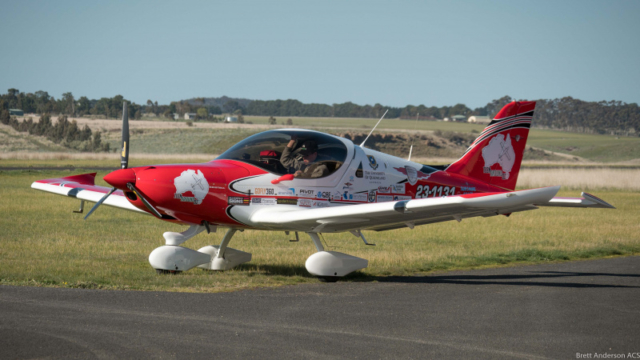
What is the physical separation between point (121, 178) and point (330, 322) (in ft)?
12.8

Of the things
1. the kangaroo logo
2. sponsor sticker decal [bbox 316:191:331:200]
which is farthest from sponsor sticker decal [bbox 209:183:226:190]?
the kangaroo logo

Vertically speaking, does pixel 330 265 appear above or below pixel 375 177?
below

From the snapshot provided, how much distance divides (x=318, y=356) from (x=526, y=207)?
4553 mm

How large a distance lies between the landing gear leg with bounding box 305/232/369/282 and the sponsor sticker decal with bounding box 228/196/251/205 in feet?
4.48

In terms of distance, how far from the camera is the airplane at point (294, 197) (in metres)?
9.11

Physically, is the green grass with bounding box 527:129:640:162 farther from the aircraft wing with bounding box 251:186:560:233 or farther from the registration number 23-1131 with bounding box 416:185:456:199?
the aircraft wing with bounding box 251:186:560:233

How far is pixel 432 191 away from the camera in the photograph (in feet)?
37.6

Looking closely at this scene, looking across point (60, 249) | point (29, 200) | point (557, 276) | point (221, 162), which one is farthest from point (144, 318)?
point (29, 200)

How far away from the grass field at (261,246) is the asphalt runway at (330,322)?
1134mm

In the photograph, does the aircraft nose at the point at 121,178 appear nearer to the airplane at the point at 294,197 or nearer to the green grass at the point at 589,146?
the airplane at the point at 294,197

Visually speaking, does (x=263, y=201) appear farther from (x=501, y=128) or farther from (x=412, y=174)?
(x=501, y=128)

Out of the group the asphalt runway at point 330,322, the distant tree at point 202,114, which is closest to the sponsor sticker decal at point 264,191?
the asphalt runway at point 330,322

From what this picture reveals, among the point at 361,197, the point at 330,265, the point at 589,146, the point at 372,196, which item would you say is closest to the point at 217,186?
the point at 330,265

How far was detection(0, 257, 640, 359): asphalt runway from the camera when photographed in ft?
19.5
